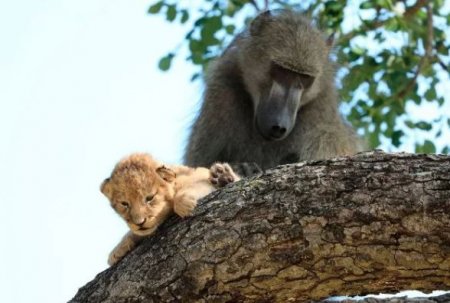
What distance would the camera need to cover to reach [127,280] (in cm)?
388

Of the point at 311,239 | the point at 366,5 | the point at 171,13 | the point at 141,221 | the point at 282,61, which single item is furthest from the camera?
the point at 171,13

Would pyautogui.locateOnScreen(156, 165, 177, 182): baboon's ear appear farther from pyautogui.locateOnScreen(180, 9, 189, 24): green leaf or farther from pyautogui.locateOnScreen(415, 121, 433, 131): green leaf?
pyautogui.locateOnScreen(415, 121, 433, 131): green leaf

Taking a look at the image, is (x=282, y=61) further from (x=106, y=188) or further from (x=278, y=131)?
(x=106, y=188)

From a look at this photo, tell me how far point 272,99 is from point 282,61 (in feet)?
1.45

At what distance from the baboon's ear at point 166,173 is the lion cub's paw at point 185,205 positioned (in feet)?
1.13

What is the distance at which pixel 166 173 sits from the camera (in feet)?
14.4

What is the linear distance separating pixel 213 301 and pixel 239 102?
11.3ft

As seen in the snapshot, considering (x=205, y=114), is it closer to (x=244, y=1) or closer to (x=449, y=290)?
(x=244, y=1)

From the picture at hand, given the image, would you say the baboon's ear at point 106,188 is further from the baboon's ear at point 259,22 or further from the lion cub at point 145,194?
the baboon's ear at point 259,22

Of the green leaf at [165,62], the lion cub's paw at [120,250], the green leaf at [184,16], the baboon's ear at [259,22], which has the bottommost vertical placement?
the lion cub's paw at [120,250]

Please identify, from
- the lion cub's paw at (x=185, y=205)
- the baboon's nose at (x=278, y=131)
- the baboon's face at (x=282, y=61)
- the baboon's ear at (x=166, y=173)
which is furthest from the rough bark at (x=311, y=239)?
the baboon's face at (x=282, y=61)

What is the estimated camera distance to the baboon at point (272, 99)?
6.71 meters

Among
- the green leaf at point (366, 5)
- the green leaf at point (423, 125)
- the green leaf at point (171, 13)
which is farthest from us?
the green leaf at point (423, 125)

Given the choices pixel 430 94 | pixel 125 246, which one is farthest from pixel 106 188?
pixel 430 94
